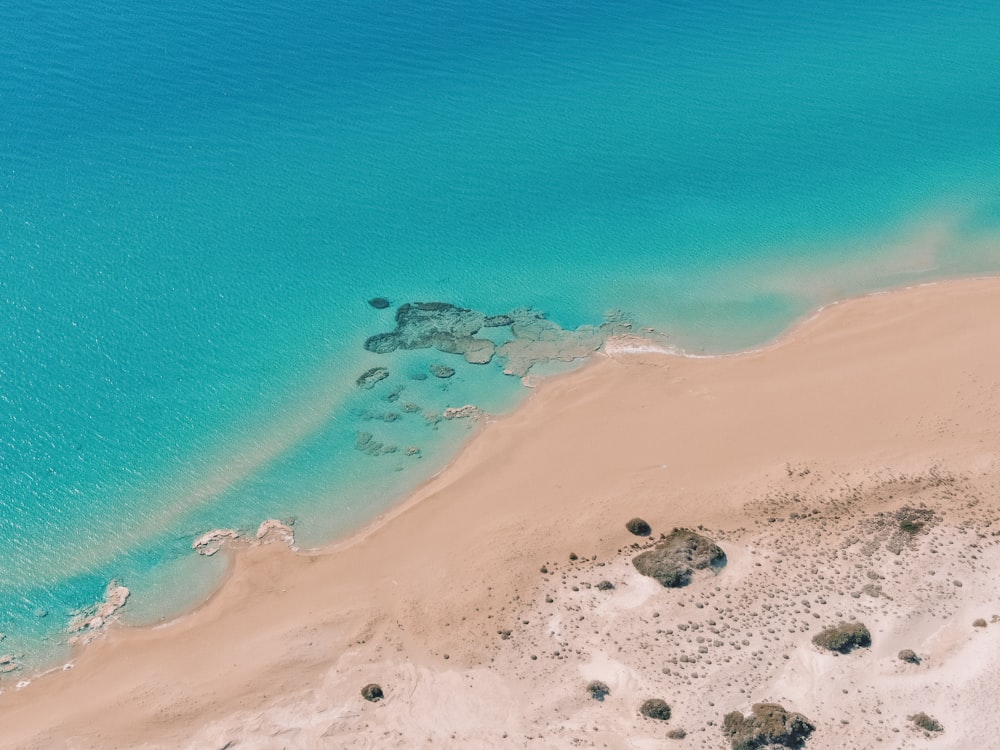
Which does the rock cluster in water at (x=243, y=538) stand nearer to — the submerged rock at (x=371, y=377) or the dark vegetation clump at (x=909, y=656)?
the submerged rock at (x=371, y=377)

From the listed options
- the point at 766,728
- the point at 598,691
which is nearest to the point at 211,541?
the point at 598,691

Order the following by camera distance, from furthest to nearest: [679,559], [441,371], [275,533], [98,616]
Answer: [441,371]
[275,533]
[98,616]
[679,559]

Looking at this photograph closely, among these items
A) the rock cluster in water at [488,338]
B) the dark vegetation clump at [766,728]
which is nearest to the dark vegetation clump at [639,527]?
the dark vegetation clump at [766,728]

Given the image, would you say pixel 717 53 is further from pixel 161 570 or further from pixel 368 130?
pixel 161 570

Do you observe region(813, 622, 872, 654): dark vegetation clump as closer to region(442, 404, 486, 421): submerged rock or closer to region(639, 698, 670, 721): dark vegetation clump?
region(639, 698, 670, 721): dark vegetation clump

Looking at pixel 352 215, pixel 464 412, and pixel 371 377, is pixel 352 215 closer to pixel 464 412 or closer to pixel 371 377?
pixel 371 377

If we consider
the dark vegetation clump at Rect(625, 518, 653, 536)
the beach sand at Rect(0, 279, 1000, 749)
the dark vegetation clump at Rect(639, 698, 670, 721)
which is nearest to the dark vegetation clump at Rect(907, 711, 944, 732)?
the beach sand at Rect(0, 279, 1000, 749)

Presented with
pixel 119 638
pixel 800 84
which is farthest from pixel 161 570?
pixel 800 84
